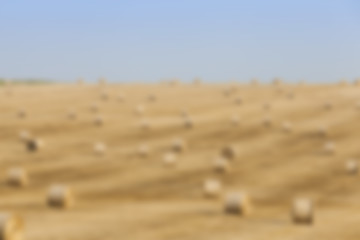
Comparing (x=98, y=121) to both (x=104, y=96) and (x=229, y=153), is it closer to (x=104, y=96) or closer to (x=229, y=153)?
(x=104, y=96)

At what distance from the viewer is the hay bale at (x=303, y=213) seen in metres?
9.13

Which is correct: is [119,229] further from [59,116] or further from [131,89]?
[131,89]

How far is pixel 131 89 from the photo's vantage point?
2900 centimetres

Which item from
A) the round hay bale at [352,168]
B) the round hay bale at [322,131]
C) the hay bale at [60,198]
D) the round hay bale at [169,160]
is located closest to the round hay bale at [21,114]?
the round hay bale at [169,160]

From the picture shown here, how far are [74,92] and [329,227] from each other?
2022cm

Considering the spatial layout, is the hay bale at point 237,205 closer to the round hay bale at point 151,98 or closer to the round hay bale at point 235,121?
the round hay bale at point 235,121

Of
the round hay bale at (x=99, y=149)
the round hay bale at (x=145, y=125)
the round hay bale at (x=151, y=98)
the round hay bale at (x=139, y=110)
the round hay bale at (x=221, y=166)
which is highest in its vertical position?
the round hay bale at (x=151, y=98)

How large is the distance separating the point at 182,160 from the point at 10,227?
9316mm

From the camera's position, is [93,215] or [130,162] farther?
[130,162]

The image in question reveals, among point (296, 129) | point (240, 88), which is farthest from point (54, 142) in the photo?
point (240, 88)

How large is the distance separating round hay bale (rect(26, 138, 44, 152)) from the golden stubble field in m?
0.20

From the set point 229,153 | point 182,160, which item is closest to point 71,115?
point 182,160

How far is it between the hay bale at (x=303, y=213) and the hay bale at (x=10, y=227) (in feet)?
13.6

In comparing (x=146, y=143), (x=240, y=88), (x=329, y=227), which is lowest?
(x=329, y=227)
